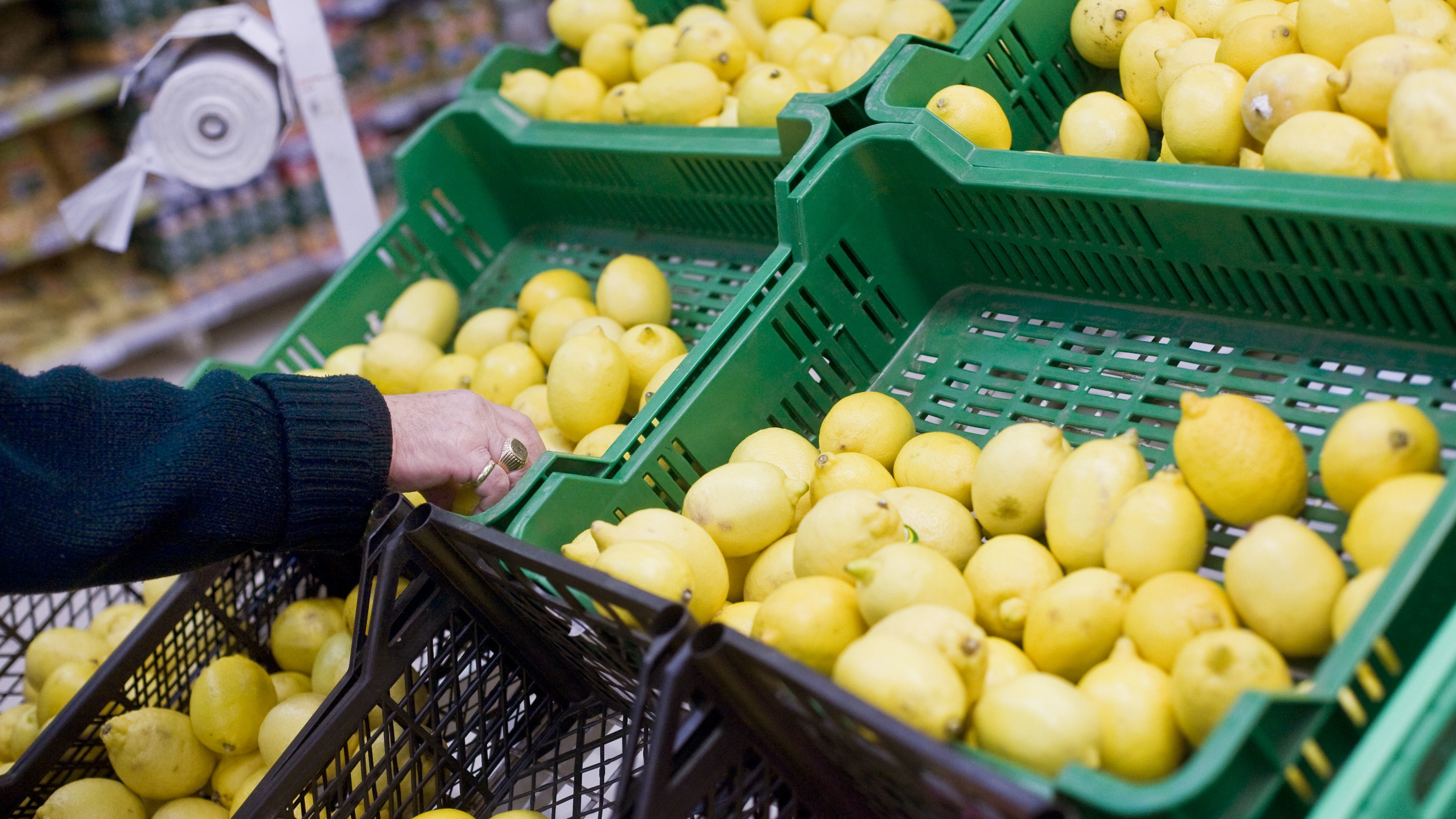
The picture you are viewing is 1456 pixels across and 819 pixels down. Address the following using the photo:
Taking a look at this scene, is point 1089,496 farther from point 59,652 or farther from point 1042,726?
point 59,652

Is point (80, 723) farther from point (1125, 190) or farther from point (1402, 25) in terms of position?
point (1402, 25)

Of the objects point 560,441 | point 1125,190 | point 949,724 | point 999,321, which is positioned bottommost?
point 949,724

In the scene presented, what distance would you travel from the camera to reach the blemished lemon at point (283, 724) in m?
1.51

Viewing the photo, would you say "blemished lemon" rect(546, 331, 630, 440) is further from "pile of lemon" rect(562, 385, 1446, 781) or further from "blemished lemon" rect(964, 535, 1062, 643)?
"blemished lemon" rect(964, 535, 1062, 643)

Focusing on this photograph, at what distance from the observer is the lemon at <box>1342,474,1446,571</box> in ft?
2.91

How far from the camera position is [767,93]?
1.87 meters

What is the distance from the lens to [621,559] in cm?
118

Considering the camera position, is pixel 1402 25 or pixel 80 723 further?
pixel 80 723

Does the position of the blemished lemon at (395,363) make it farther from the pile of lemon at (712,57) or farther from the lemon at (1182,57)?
the lemon at (1182,57)

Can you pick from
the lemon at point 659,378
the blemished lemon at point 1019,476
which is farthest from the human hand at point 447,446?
the blemished lemon at point 1019,476

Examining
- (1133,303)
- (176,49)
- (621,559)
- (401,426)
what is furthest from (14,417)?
(1133,303)

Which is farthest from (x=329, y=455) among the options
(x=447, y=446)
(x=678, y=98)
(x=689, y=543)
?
(x=678, y=98)

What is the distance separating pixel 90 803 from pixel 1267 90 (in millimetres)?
Answer: 1847

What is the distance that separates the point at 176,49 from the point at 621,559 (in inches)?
60.0
